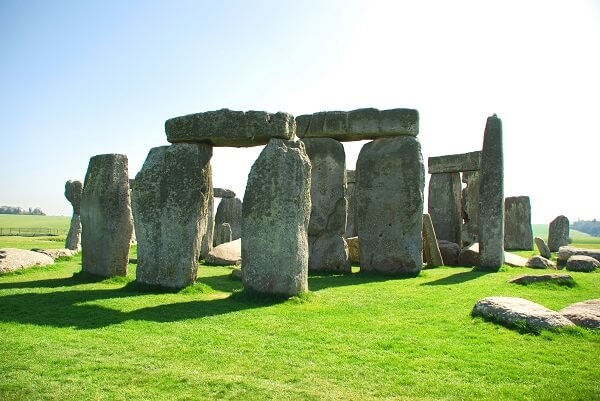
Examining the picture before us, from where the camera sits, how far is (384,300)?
8906 millimetres

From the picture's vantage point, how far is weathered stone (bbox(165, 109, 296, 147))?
902 centimetres

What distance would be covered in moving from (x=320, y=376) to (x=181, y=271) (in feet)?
16.7

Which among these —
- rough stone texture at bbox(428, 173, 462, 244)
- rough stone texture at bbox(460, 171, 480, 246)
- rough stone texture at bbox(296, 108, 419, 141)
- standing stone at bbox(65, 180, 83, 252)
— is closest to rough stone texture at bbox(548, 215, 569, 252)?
rough stone texture at bbox(460, 171, 480, 246)

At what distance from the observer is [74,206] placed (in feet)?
61.3

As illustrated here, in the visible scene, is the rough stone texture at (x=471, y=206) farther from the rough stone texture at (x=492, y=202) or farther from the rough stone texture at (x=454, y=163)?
the rough stone texture at (x=492, y=202)

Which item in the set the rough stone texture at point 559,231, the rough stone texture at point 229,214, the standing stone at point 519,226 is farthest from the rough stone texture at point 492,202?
the rough stone texture at point 229,214

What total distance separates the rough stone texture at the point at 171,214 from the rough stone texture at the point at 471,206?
1457 centimetres

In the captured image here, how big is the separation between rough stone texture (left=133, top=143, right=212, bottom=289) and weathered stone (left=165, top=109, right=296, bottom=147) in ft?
0.96

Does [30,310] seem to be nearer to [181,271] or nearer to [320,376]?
[181,271]

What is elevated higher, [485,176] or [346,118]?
[346,118]

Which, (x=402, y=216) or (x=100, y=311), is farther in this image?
(x=402, y=216)

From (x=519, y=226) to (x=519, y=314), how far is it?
58.1 feet

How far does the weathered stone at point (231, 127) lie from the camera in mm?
9016

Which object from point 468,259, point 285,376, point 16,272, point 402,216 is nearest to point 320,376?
point 285,376
